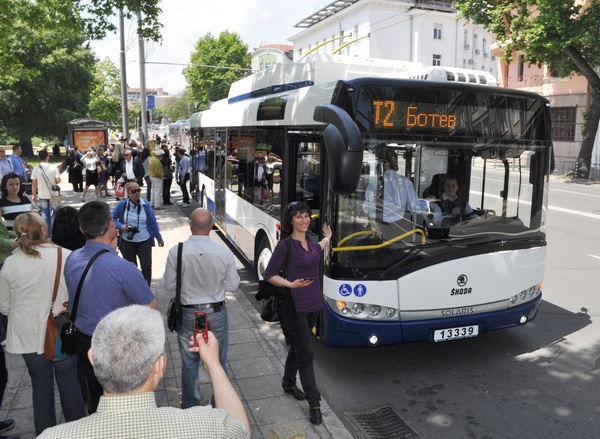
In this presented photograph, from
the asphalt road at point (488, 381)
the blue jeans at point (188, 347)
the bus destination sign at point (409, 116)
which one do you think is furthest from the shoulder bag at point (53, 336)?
the bus destination sign at point (409, 116)

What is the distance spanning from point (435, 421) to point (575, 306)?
13.1 ft

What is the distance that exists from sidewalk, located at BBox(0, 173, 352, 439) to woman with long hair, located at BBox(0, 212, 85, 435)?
2.56ft

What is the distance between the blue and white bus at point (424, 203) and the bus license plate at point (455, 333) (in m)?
0.01

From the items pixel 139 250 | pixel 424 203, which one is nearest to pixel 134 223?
pixel 139 250

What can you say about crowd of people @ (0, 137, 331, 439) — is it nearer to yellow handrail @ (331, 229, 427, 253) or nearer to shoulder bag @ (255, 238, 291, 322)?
shoulder bag @ (255, 238, 291, 322)

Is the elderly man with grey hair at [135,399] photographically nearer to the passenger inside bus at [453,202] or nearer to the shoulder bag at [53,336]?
the shoulder bag at [53,336]

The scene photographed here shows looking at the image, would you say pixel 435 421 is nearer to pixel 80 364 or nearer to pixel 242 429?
pixel 80 364

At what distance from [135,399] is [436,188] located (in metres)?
4.20

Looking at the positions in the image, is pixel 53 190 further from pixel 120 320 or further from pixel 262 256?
pixel 120 320

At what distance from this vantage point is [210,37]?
7438 centimetres

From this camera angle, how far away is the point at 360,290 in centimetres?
Result: 524

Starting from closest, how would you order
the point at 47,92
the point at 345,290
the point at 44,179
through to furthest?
the point at 345,290 → the point at 44,179 → the point at 47,92

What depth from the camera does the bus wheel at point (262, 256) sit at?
25.3 ft

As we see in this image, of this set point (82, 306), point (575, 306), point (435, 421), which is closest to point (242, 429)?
point (82, 306)
